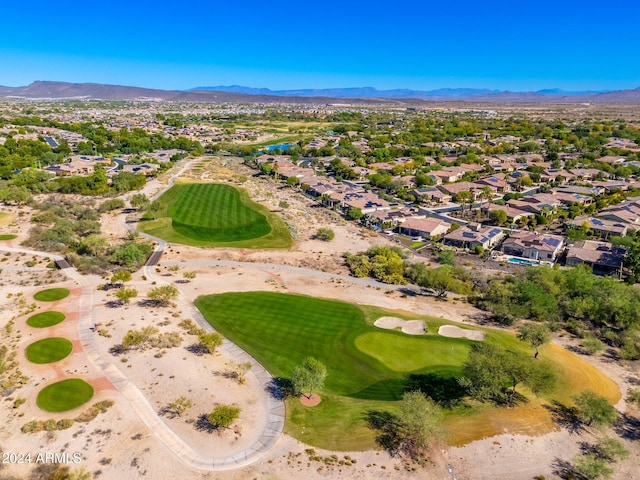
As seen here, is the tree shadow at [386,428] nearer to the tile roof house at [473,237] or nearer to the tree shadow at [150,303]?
the tree shadow at [150,303]

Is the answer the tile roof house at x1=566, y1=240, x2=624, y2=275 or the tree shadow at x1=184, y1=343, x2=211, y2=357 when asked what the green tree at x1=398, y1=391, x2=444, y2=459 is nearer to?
the tree shadow at x1=184, y1=343, x2=211, y2=357

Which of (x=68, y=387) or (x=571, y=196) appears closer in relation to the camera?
(x=68, y=387)

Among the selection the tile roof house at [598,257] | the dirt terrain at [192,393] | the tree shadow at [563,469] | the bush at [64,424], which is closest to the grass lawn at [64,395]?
the dirt terrain at [192,393]

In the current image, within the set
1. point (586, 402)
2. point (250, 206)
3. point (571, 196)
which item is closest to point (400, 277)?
point (586, 402)

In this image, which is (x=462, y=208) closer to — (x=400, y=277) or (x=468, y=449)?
(x=400, y=277)

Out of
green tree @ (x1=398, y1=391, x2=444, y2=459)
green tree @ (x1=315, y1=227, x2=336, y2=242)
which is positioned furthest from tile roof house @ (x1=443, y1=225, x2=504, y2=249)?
green tree @ (x1=398, y1=391, x2=444, y2=459)

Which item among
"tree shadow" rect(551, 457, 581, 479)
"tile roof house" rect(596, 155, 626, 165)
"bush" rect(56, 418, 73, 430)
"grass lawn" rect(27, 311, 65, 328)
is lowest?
"tree shadow" rect(551, 457, 581, 479)
